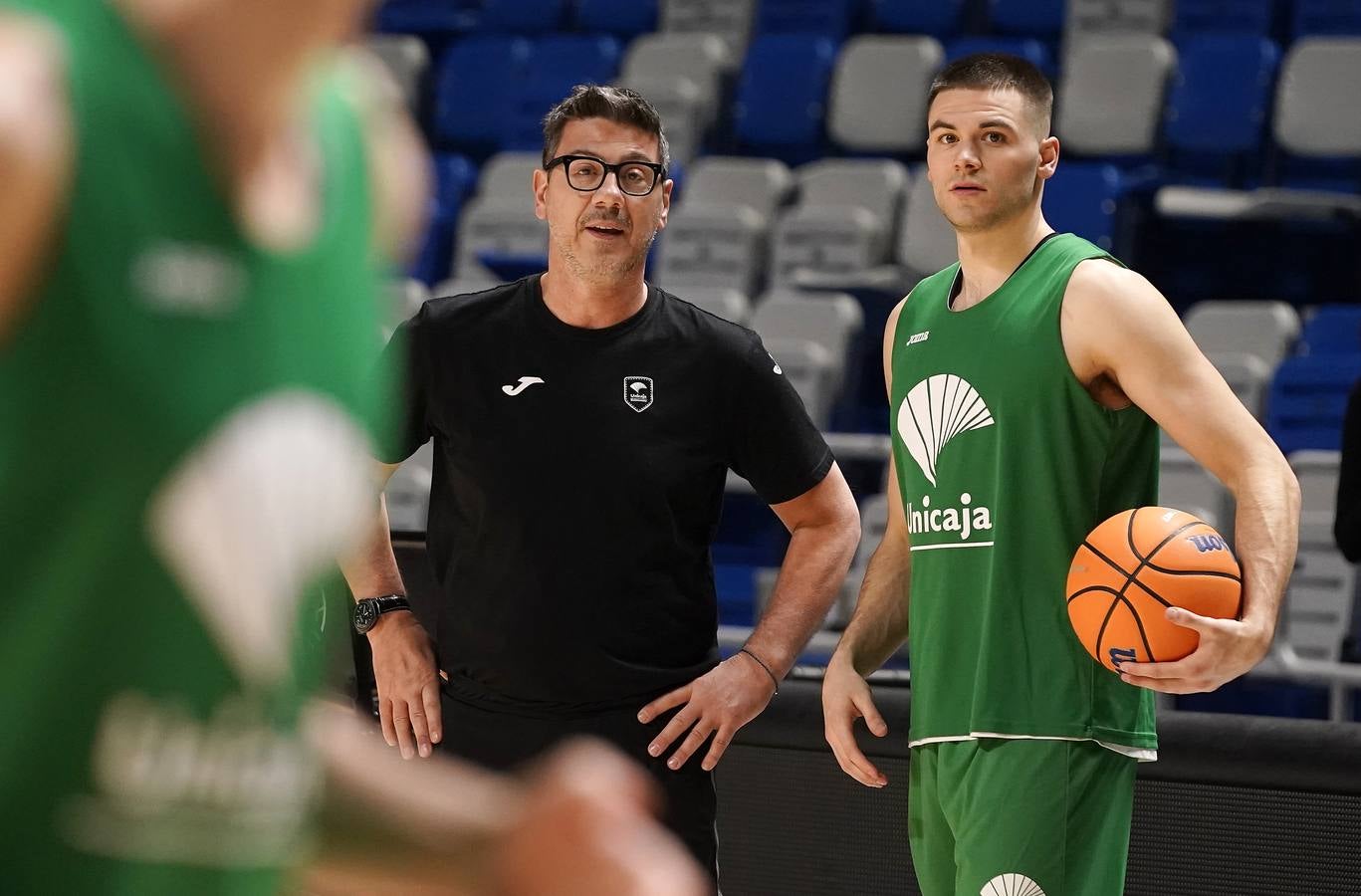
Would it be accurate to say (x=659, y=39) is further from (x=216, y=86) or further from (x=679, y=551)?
(x=216, y=86)

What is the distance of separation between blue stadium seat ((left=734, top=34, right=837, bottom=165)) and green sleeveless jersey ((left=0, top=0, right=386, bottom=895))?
8.74 metres

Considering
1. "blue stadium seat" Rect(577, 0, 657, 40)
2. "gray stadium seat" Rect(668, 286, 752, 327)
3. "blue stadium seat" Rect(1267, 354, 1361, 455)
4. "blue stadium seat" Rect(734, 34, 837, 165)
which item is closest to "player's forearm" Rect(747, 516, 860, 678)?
"blue stadium seat" Rect(1267, 354, 1361, 455)

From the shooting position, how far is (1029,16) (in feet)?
31.1

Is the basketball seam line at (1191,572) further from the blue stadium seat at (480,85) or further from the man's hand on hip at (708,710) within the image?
the blue stadium seat at (480,85)

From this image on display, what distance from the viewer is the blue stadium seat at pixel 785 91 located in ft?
30.9

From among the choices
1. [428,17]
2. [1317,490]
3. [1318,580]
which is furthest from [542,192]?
[428,17]

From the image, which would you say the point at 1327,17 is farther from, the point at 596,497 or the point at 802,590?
the point at 596,497

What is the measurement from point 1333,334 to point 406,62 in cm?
549

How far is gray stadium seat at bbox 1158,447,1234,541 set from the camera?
6.41m

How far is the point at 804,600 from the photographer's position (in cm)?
363

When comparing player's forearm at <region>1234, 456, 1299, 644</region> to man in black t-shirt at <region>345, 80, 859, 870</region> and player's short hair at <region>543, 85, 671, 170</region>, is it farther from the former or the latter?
player's short hair at <region>543, 85, 671, 170</region>

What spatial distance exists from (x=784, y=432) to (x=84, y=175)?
2890mm

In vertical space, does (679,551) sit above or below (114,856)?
below

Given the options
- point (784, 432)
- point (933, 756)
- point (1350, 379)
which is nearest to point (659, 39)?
point (1350, 379)
